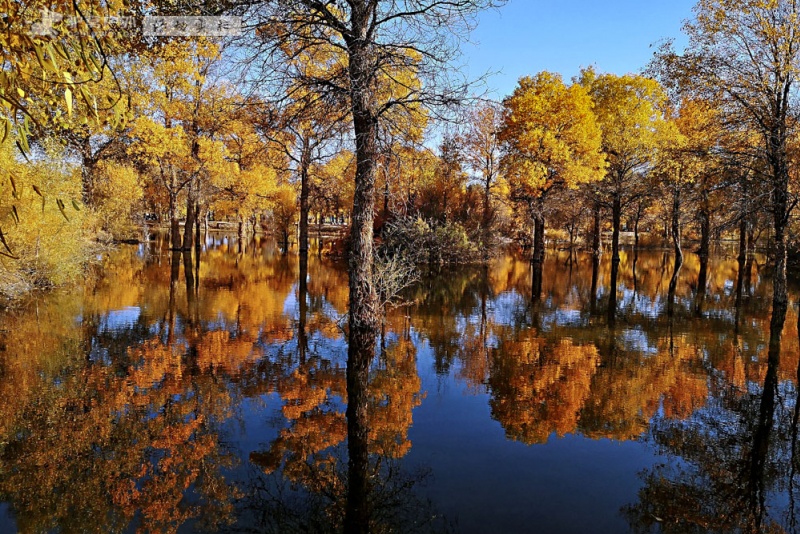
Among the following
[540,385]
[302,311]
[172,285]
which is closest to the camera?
[540,385]

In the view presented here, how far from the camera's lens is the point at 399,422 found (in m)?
6.21

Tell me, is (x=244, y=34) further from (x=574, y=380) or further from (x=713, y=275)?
(x=713, y=275)

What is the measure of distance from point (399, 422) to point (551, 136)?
22.4 meters

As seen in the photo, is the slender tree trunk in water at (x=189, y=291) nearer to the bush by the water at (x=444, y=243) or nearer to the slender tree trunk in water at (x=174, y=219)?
the slender tree trunk in water at (x=174, y=219)

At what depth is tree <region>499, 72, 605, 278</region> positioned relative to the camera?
82.4 ft

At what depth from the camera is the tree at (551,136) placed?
2512cm

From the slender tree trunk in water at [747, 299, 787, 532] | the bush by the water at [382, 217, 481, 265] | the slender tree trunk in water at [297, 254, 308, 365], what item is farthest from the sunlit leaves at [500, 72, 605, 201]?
the slender tree trunk in water at [747, 299, 787, 532]

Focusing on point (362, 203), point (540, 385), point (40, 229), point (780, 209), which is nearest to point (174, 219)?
point (40, 229)

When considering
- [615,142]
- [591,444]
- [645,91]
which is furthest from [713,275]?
[591,444]

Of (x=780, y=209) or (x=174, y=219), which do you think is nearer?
(x=780, y=209)

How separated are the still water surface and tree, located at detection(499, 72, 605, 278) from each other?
1437cm

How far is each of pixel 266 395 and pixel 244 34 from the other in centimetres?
596

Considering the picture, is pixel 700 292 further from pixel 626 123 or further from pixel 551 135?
pixel 626 123

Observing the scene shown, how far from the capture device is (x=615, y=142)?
2747 centimetres
